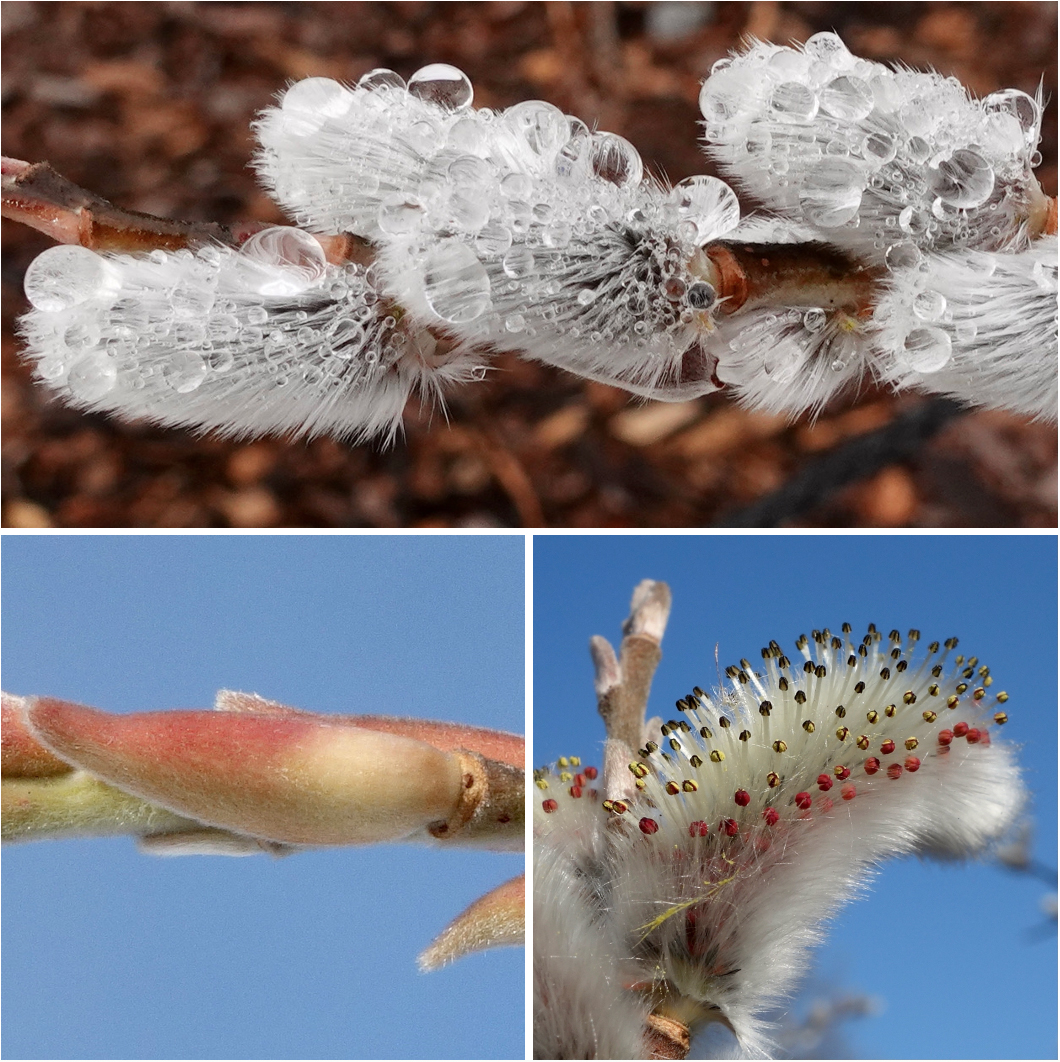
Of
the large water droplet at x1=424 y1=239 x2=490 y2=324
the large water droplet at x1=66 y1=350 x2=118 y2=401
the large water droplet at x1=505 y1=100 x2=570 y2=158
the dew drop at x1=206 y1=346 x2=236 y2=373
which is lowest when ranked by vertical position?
the large water droplet at x1=66 y1=350 x2=118 y2=401

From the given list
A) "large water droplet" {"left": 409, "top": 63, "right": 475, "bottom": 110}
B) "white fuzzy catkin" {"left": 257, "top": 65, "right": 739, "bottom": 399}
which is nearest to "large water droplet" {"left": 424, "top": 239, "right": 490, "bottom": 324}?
"white fuzzy catkin" {"left": 257, "top": 65, "right": 739, "bottom": 399}

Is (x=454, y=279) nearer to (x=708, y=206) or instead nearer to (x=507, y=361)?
(x=708, y=206)

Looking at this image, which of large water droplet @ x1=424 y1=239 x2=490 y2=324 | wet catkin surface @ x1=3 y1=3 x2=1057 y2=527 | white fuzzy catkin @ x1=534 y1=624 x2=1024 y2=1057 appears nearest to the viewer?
large water droplet @ x1=424 y1=239 x2=490 y2=324

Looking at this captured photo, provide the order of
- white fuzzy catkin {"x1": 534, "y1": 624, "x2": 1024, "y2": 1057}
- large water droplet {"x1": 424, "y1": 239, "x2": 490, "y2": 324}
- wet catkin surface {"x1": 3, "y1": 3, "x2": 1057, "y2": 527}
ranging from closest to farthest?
large water droplet {"x1": 424, "y1": 239, "x2": 490, "y2": 324}, white fuzzy catkin {"x1": 534, "y1": 624, "x2": 1024, "y2": 1057}, wet catkin surface {"x1": 3, "y1": 3, "x2": 1057, "y2": 527}

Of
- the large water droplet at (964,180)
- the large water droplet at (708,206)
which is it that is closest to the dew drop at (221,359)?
the large water droplet at (708,206)

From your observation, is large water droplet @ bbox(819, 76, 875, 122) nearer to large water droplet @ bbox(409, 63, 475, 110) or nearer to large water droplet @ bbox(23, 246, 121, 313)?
large water droplet @ bbox(409, 63, 475, 110)
